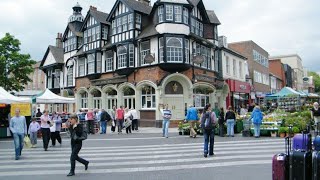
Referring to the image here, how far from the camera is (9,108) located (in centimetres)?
2139

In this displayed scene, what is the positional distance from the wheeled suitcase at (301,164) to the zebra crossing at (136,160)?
462 cm

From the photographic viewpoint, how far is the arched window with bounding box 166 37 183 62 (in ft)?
88.9

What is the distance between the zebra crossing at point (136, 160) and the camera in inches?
362

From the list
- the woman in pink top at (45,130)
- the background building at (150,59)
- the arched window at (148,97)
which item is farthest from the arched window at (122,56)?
the woman in pink top at (45,130)

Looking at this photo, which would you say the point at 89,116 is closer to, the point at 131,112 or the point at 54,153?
Result: the point at 131,112

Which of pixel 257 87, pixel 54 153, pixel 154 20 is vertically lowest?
pixel 54 153

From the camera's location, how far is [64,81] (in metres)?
39.8

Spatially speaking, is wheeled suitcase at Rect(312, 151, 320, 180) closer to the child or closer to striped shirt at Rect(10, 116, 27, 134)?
striped shirt at Rect(10, 116, 27, 134)

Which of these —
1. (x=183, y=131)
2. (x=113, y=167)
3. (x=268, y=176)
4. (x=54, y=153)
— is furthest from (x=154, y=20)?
(x=268, y=176)

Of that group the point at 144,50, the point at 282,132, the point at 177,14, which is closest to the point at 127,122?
the point at 144,50

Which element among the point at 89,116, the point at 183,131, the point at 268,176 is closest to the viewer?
the point at 268,176

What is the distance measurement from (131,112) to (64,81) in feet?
63.9

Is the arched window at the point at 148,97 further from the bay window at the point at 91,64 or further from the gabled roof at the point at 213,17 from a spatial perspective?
the gabled roof at the point at 213,17

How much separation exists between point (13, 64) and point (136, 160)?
2544 centimetres
